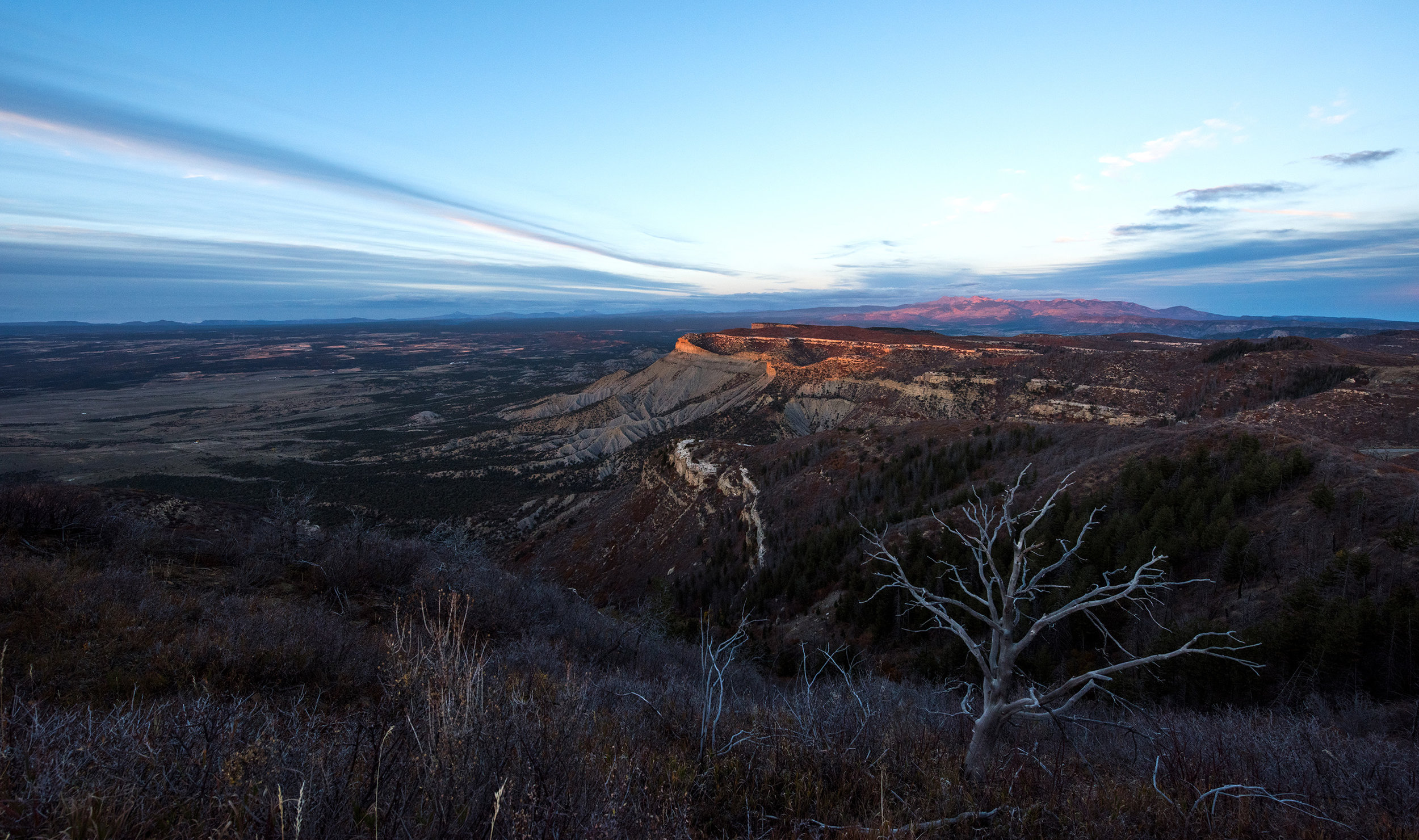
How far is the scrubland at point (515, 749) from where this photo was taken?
2.90m

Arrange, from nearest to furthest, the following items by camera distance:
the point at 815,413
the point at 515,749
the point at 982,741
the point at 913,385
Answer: the point at 515,749 → the point at 982,741 → the point at 913,385 → the point at 815,413

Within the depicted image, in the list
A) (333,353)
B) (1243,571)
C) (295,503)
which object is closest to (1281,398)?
(1243,571)

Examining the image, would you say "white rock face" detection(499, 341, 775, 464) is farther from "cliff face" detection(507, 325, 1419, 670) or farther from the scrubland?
the scrubland

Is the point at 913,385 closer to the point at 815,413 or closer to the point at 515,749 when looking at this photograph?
the point at 815,413

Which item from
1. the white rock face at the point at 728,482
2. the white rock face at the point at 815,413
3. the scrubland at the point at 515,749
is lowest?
the white rock face at the point at 728,482

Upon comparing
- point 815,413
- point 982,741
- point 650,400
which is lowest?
point 650,400

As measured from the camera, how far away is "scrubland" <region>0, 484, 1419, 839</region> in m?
2.90

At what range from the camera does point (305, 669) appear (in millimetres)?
6105

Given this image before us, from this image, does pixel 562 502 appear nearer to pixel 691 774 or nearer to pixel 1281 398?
pixel 691 774

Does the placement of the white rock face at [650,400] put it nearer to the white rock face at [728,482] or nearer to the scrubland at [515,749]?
the white rock face at [728,482]

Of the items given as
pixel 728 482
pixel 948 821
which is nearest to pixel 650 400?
pixel 728 482

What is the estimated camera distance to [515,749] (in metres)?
3.57

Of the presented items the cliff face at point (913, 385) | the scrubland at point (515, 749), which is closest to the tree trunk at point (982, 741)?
the scrubland at point (515, 749)

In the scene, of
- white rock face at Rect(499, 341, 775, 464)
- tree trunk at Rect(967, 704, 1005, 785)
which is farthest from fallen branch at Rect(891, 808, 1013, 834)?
white rock face at Rect(499, 341, 775, 464)
